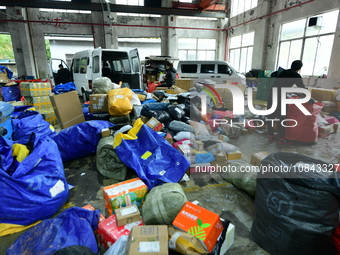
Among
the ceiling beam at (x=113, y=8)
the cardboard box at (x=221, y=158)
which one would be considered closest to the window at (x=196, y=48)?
the ceiling beam at (x=113, y=8)

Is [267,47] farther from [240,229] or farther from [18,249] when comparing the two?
[18,249]

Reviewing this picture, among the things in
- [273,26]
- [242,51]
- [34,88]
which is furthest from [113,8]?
[273,26]

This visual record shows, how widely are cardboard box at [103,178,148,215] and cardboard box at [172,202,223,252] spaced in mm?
570

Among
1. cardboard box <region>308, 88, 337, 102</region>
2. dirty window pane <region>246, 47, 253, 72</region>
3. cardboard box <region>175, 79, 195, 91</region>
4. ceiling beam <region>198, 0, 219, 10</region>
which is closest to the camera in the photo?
cardboard box <region>308, 88, 337, 102</region>

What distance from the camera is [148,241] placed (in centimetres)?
126

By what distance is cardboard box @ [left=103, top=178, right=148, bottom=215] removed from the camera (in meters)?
1.82

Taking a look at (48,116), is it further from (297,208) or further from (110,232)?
(297,208)

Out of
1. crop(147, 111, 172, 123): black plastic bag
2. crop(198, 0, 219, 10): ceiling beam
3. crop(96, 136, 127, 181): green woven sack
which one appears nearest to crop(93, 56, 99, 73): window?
crop(147, 111, 172, 123): black plastic bag

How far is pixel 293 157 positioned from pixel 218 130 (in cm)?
251

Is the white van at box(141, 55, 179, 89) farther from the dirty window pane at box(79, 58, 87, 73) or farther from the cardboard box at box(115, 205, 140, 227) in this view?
the cardboard box at box(115, 205, 140, 227)

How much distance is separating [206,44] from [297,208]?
1392cm

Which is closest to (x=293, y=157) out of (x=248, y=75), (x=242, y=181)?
(x=242, y=181)

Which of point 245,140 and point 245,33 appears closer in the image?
point 245,140

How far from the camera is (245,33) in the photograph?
11.4 metres
